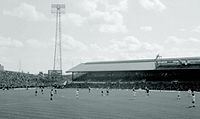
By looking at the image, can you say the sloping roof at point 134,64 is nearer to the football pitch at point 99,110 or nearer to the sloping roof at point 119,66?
the sloping roof at point 119,66

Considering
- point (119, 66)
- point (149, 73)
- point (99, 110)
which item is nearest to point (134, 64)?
point (119, 66)

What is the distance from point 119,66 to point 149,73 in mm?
11605

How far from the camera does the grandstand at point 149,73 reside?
227 ft

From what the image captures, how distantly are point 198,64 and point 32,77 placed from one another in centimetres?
5618

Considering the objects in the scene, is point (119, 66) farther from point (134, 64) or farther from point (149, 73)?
point (149, 73)

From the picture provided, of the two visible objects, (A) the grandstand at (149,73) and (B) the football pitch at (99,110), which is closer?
(B) the football pitch at (99,110)

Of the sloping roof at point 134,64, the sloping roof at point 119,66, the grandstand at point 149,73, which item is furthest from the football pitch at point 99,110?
the sloping roof at point 119,66

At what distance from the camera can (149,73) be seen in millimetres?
75688

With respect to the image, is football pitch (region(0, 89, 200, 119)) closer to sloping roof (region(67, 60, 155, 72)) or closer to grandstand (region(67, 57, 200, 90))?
grandstand (region(67, 57, 200, 90))

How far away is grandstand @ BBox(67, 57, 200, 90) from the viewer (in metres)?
69.1

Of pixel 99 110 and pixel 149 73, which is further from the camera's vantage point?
pixel 149 73

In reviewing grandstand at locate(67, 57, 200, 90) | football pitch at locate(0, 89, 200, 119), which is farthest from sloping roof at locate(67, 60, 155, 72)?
football pitch at locate(0, 89, 200, 119)

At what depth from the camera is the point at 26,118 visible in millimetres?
20938

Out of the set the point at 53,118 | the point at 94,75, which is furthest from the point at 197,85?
the point at 53,118
